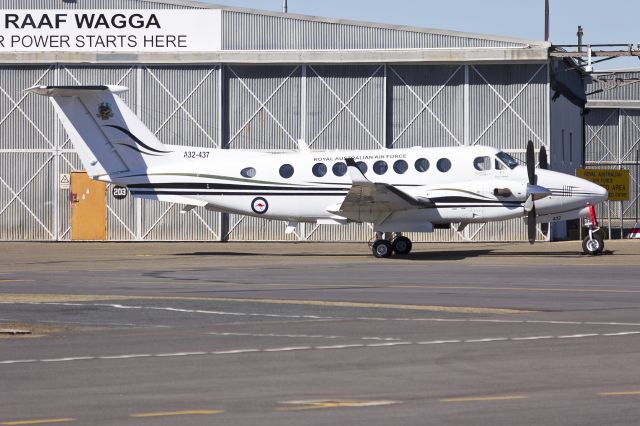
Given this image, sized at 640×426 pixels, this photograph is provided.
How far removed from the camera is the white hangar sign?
47.3 metres

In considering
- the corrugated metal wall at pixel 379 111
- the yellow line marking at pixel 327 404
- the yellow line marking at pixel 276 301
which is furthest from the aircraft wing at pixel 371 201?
the yellow line marking at pixel 327 404

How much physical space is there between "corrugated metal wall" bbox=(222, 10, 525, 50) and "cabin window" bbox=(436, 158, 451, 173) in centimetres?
1271

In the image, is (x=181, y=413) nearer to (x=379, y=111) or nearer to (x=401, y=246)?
(x=401, y=246)

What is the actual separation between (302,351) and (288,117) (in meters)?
34.0

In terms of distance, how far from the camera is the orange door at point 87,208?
156ft

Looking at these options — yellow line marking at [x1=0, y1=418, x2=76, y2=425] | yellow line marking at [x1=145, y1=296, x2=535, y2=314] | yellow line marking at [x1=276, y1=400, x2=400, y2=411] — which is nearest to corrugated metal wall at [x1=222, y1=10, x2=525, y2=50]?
yellow line marking at [x1=145, y1=296, x2=535, y2=314]

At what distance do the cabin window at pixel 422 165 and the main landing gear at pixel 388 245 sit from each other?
219cm

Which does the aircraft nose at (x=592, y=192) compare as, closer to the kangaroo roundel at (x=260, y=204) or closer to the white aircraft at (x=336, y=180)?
the white aircraft at (x=336, y=180)

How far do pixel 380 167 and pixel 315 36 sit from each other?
1305 centimetres

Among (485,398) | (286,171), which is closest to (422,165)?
(286,171)

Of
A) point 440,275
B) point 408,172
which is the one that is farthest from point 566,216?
point 440,275

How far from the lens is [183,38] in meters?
47.5

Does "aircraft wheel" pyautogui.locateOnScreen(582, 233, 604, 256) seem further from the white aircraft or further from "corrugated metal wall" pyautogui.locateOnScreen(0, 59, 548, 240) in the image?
"corrugated metal wall" pyautogui.locateOnScreen(0, 59, 548, 240)

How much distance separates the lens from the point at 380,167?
35.3 m
